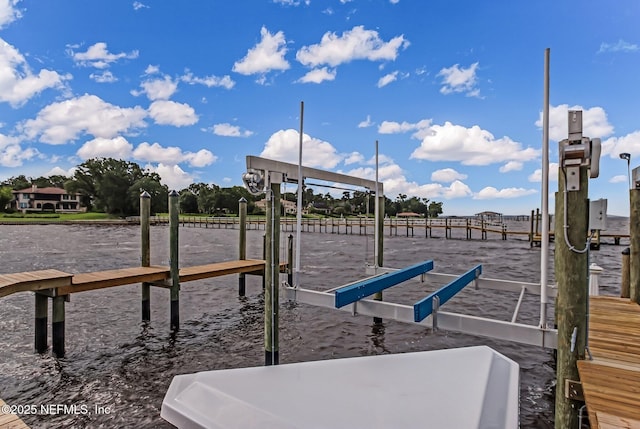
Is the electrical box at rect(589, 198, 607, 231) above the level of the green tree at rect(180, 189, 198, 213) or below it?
below

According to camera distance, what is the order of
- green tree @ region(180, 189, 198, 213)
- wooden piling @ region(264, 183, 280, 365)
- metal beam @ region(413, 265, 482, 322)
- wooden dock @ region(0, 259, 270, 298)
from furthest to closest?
1. green tree @ region(180, 189, 198, 213)
2. wooden dock @ region(0, 259, 270, 298)
3. wooden piling @ region(264, 183, 280, 365)
4. metal beam @ region(413, 265, 482, 322)

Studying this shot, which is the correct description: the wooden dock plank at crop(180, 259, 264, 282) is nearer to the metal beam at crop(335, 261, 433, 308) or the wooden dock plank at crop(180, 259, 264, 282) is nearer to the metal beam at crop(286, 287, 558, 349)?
the metal beam at crop(286, 287, 558, 349)

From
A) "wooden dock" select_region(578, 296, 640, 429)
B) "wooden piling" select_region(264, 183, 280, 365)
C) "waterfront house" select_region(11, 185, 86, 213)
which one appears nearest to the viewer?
"wooden dock" select_region(578, 296, 640, 429)

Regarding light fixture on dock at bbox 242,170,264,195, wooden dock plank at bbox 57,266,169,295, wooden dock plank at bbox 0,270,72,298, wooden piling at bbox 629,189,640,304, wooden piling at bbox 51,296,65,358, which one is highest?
light fixture on dock at bbox 242,170,264,195

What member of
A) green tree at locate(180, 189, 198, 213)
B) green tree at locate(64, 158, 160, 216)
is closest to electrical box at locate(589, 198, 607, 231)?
green tree at locate(64, 158, 160, 216)

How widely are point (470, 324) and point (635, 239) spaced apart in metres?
2.87

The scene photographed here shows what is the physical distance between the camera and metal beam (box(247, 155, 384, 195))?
4.46 meters

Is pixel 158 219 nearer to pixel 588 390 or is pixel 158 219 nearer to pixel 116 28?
pixel 116 28

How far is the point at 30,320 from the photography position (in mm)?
8336

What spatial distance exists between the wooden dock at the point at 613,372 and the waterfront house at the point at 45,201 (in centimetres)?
9043

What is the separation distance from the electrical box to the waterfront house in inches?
3565

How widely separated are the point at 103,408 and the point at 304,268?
11.9 meters

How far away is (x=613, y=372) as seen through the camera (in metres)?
2.85

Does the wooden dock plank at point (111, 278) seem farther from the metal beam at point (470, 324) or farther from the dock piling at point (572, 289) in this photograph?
the dock piling at point (572, 289)
